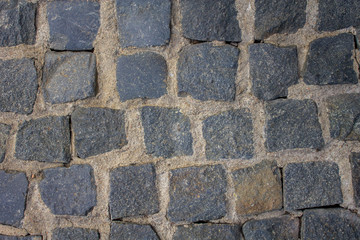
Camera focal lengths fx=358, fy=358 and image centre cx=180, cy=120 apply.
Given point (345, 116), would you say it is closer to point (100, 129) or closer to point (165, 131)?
point (165, 131)

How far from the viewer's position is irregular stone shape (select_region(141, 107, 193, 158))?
1389 millimetres

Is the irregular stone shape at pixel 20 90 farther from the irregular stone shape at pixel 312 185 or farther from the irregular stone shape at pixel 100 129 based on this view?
the irregular stone shape at pixel 312 185

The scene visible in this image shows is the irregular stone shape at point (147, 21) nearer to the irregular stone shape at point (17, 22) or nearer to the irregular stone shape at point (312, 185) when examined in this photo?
the irregular stone shape at point (17, 22)

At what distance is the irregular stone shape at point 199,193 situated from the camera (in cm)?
138

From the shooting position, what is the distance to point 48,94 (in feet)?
4.66

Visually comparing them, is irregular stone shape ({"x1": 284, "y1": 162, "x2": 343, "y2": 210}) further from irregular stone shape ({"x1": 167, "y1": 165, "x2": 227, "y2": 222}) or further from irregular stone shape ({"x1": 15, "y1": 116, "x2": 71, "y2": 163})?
irregular stone shape ({"x1": 15, "y1": 116, "x2": 71, "y2": 163})

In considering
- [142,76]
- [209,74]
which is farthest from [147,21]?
[209,74]

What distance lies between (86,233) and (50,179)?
26 cm

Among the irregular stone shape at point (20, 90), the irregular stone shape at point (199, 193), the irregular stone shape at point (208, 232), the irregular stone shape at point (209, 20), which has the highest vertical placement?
the irregular stone shape at point (209, 20)

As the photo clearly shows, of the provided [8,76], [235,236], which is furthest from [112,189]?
[8,76]

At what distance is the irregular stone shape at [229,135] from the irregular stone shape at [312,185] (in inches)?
7.5

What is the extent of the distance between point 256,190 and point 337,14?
749 mm

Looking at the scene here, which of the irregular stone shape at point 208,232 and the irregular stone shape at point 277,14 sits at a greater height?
the irregular stone shape at point 277,14

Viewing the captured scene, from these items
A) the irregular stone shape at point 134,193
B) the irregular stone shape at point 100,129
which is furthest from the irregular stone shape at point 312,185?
the irregular stone shape at point 100,129
